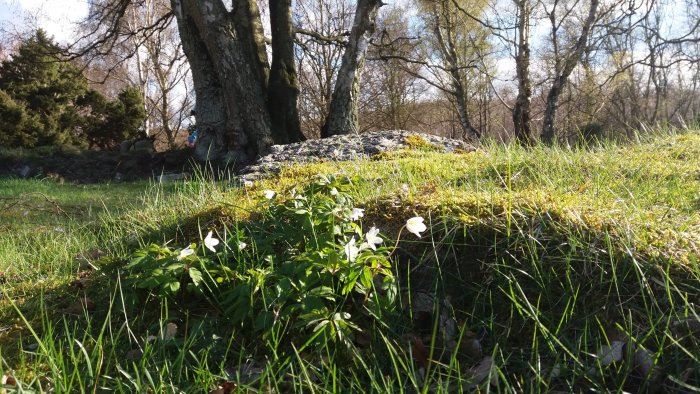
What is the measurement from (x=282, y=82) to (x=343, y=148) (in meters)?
3.63

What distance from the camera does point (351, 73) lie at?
8.66 meters

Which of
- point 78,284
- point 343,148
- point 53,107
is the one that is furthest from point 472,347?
point 53,107

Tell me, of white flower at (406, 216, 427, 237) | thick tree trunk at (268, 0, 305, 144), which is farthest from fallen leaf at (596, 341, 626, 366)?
thick tree trunk at (268, 0, 305, 144)

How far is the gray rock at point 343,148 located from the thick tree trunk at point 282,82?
8.13ft

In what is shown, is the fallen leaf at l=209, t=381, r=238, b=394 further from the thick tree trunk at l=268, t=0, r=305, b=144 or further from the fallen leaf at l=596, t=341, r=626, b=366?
the thick tree trunk at l=268, t=0, r=305, b=144

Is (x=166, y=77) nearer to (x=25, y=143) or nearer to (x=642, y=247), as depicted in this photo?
(x=25, y=143)

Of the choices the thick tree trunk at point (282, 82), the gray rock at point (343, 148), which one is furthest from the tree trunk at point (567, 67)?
the thick tree trunk at point (282, 82)

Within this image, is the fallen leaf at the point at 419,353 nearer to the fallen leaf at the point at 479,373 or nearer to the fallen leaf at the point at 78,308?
the fallen leaf at the point at 479,373

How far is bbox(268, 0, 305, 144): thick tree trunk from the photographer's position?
8.61 meters

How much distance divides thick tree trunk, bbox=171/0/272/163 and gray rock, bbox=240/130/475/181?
7.90 feet

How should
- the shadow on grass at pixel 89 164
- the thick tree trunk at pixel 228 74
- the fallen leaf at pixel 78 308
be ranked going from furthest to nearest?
the shadow on grass at pixel 89 164 → the thick tree trunk at pixel 228 74 → the fallen leaf at pixel 78 308

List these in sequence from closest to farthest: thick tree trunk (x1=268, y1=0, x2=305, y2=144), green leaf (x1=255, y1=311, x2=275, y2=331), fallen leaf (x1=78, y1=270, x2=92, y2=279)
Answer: green leaf (x1=255, y1=311, x2=275, y2=331)
fallen leaf (x1=78, y1=270, x2=92, y2=279)
thick tree trunk (x1=268, y1=0, x2=305, y2=144)

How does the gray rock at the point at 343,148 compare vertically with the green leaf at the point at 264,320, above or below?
above

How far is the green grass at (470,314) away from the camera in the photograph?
53.6 inches
